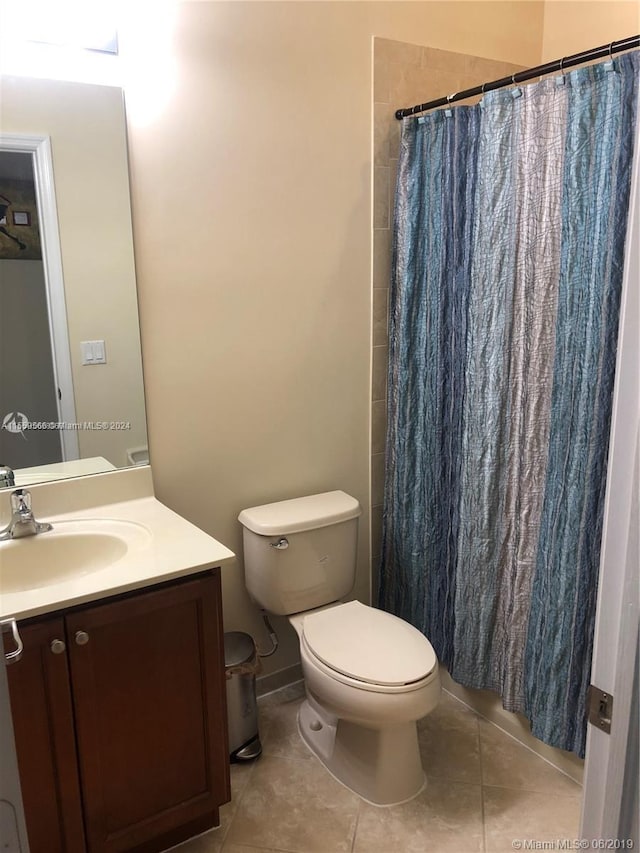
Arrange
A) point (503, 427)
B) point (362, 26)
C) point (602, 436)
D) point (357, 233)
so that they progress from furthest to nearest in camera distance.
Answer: point (357, 233), point (362, 26), point (503, 427), point (602, 436)

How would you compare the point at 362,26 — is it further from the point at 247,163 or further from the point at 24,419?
the point at 24,419

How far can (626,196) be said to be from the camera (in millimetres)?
1604

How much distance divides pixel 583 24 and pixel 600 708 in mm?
2482

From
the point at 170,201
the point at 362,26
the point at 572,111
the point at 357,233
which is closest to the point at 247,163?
the point at 170,201

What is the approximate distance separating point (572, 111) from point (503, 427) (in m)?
0.86

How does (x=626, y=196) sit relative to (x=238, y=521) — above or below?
above

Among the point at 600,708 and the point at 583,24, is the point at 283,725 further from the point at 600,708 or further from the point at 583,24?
the point at 583,24

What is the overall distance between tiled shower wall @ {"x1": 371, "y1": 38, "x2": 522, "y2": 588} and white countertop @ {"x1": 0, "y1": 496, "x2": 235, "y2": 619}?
0.91 metres

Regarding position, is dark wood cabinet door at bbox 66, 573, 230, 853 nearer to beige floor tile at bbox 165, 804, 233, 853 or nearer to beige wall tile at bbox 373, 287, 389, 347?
beige floor tile at bbox 165, 804, 233, 853

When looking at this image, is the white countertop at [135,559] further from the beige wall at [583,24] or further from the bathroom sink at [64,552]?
the beige wall at [583,24]

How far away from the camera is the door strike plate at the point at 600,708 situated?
2.41 ft

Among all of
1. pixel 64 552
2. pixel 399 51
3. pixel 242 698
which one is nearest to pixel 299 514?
pixel 242 698

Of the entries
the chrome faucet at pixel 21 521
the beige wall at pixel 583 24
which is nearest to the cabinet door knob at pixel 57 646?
the chrome faucet at pixel 21 521

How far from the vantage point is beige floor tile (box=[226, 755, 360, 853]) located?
5.99 feet
